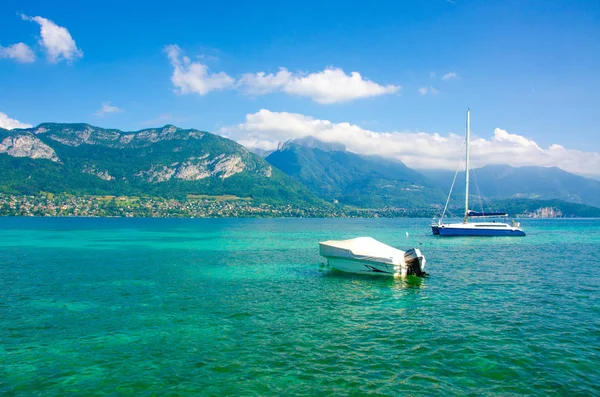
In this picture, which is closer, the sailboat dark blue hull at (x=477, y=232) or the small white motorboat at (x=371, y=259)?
the small white motorboat at (x=371, y=259)

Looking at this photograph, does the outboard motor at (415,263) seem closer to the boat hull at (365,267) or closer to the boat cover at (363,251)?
the boat cover at (363,251)

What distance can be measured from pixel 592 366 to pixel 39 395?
1928cm

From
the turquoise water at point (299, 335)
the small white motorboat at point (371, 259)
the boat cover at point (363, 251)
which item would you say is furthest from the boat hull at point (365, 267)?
the turquoise water at point (299, 335)

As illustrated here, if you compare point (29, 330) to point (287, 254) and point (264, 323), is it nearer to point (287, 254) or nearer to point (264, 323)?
point (264, 323)

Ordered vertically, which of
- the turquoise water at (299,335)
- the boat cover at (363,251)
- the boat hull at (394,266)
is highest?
the boat cover at (363,251)

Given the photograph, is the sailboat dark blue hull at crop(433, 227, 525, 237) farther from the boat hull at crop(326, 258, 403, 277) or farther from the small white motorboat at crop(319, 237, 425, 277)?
the boat hull at crop(326, 258, 403, 277)

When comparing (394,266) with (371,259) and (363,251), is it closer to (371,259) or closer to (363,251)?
(371,259)

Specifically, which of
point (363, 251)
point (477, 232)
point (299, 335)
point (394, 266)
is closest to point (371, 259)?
point (363, 251)

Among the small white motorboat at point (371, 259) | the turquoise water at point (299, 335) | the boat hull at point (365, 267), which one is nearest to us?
the turquoise water at point (299, 335)

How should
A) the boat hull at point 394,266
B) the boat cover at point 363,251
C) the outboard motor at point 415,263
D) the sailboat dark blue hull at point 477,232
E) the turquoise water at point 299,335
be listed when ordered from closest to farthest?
1. the turquoise water at point 299,335
2. the outboard motor at point 415,263
3. the boat hull at point 394,266
4. the boat cover at point 363,251
5. the sailboat dark blue hull at point 477,232

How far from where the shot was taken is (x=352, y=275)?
36.1 metres

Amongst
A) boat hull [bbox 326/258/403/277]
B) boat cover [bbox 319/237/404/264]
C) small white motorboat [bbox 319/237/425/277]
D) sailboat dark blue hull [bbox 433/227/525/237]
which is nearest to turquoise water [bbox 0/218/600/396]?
boat hull [bbox 326/258/403/277]

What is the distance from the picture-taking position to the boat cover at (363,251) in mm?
34431

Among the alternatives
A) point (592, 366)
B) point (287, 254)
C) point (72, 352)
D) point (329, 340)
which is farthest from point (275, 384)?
point (287, 254)
